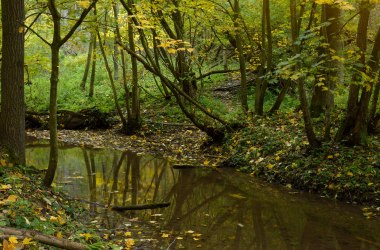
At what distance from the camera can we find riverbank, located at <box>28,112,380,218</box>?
8016 mm

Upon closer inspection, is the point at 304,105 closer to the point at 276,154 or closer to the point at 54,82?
the point at 276,154

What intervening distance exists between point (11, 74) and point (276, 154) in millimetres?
6502

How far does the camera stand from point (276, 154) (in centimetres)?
998

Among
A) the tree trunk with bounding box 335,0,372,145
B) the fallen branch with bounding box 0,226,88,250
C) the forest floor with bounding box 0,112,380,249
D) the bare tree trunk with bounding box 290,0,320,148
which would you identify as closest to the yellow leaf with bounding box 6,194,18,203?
the forest floor with bounding box 0,112,380,249

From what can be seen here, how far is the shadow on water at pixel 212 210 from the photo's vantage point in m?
5.93

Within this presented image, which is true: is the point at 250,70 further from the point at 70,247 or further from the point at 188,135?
the point at 70,247

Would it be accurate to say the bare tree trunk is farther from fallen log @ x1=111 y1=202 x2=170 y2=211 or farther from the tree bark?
the tree bark

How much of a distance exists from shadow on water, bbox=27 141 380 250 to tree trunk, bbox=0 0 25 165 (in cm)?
143

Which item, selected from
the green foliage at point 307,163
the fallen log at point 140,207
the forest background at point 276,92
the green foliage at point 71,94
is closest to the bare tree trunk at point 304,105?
the forest background at point 276,92

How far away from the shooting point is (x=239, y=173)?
1019 centimetres

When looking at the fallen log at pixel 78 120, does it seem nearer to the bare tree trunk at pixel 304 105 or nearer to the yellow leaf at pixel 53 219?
the bare tree trunk at pixel 304 105

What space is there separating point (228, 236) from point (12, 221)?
3223mm

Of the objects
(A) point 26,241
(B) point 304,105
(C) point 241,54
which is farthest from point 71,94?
(A) point 26,241

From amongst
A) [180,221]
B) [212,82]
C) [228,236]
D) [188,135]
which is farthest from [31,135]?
[228,236]
